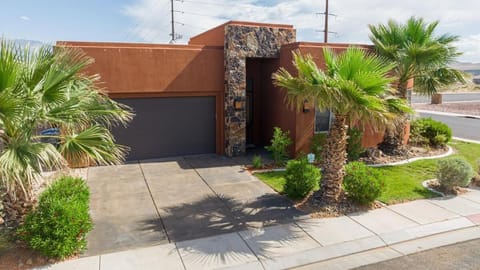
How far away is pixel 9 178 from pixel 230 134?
7.90 metres

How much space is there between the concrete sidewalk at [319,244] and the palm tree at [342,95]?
3.49ft

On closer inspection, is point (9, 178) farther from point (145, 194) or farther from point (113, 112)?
point (145, 194)

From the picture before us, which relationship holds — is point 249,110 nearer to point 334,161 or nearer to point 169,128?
point 169,128

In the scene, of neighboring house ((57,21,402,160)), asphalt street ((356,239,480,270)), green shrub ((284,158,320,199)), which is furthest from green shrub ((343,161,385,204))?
neighboring house ((57,21,402,160))

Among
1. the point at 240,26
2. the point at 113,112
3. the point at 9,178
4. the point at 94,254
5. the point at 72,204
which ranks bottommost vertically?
the point at 94,254

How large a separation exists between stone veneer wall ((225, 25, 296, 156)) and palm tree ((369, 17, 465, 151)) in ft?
10.0

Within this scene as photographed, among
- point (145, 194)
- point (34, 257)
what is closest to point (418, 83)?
point (145, 194)

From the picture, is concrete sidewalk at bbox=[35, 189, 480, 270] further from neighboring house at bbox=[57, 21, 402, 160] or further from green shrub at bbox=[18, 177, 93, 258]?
neighboring house at bbox=[57, 21, 402, 160]

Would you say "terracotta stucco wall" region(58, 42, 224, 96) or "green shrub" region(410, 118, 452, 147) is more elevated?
"terracotta stucco wall" region(58, 42, 224, 96)

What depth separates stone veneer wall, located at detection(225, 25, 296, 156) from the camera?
11.2 m

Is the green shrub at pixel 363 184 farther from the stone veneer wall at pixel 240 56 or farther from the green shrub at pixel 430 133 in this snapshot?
the green shrub at pixel 430 133

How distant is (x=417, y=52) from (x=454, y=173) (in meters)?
4.09

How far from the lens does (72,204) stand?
5.36 metres

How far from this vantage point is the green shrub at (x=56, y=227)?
500 cm
